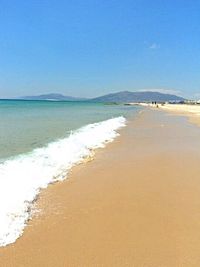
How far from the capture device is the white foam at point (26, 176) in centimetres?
567

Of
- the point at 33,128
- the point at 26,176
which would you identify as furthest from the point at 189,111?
the point at 26,176

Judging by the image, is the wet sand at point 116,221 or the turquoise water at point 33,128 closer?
the wet sand at point 116,221

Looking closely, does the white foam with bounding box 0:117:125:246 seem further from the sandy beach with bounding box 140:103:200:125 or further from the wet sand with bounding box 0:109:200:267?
the sandy beach with bounding box 140:103:200:125

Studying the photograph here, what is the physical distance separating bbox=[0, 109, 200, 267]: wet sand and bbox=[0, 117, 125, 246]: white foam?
238 mm

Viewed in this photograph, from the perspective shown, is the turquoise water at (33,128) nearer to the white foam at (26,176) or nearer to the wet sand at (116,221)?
the white foam at (26,176)

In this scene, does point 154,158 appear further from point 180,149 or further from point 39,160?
point 39,160

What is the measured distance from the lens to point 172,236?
5270 mm

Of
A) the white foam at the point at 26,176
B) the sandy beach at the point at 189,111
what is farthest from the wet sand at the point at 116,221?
the sandy beach at the point at 189,111

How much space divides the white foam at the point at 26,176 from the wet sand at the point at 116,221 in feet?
0.78

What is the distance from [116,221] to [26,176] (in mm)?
3453

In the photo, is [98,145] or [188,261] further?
[98,145]

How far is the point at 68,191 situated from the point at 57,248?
2.85 m

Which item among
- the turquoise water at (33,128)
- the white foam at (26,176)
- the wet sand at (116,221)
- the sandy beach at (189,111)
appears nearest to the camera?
the wet sand at (116,221)

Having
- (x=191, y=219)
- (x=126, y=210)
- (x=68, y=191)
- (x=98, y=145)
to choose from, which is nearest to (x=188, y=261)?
(x=191, y=219)
